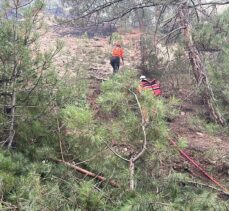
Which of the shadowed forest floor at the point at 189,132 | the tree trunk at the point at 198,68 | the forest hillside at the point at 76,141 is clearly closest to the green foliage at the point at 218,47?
the tree trunk at the point at 198,68

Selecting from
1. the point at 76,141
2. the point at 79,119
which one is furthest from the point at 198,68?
the point at 79,119

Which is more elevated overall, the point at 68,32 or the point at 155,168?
the point at 68,32

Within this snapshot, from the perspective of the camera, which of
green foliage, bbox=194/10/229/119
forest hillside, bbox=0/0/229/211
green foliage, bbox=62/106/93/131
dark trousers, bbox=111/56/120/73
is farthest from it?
dark trousers, bbox=111/56/120/73

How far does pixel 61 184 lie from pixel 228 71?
6.07 meters

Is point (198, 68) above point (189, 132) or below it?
above

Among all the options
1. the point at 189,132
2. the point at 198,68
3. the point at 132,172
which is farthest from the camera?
the point at 198,68

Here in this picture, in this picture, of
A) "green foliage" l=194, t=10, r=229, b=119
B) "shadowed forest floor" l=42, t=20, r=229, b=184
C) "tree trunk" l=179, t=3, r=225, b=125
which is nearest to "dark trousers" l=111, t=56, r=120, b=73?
"shadowed forest floor" l=42, t=20, r=229, b=184

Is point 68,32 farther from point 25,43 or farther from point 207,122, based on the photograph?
point 25,43

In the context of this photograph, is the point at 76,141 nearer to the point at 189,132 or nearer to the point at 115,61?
the point at 189,132

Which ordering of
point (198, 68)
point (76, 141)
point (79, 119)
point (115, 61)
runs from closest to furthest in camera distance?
point (79, 119) → point (76, 141) → point (198, 68) → point (115, 61)

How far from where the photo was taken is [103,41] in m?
18.3

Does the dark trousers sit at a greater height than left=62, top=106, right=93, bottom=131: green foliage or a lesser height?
greater

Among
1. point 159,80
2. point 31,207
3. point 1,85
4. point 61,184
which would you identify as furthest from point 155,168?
point 159,80

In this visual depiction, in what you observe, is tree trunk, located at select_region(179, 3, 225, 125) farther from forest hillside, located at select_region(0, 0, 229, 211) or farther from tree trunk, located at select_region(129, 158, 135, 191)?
tree trunk, located at select_region(129, 158, 135, 191)
